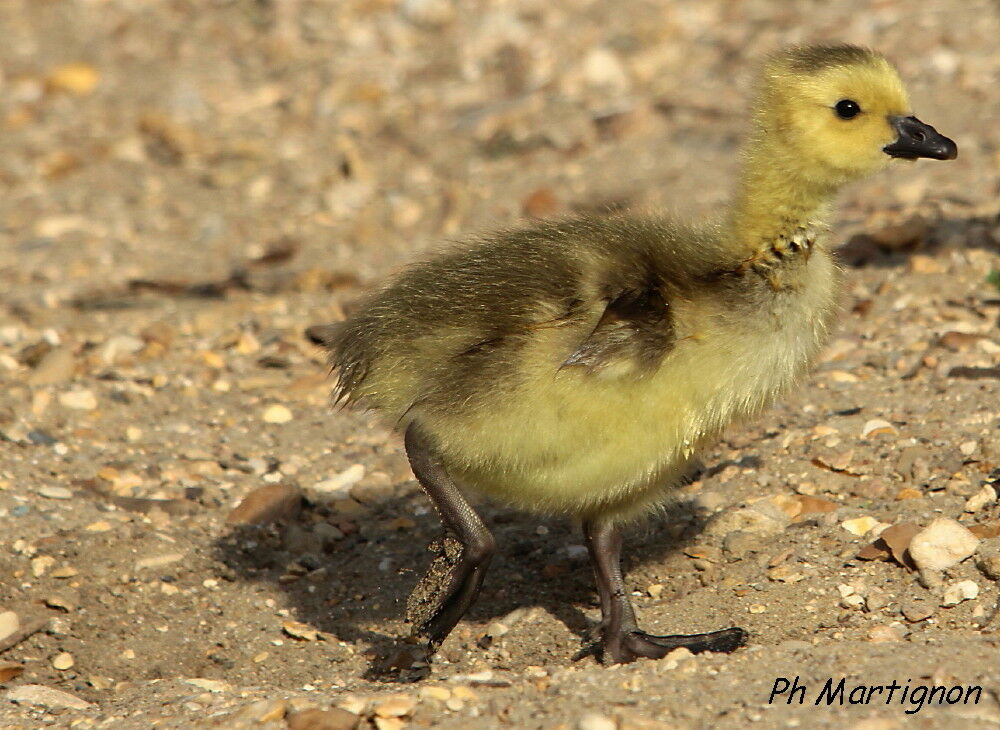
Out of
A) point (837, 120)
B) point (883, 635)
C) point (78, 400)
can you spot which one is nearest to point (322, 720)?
point (883, 635)

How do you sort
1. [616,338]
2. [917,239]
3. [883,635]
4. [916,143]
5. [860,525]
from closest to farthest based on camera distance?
[616,338], [883,635], [916,143], [860,525], [917,239]

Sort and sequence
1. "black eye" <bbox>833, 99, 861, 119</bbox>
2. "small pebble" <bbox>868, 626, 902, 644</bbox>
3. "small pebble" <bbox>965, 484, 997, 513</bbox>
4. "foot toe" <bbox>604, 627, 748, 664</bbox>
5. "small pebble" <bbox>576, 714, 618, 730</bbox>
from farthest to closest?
"small pebble" <bbox>965, 484, 997, 513</bbox>, "black eye" <bbox>833, 99, 861, 119</bbox>, "foot toe" <bbox>604, 627, 748, 664</bbox>, "small pebble" <bbox>868, 626, 902, 644</bbox>, "small pebble" <bbox>576, 714, 618, 730</bbox>

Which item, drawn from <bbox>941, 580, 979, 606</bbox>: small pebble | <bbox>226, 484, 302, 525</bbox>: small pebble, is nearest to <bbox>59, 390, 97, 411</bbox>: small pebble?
<bbox>226, 484, 302, 525</bbox>: small pebble

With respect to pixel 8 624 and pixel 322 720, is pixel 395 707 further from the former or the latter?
pixel 8 624

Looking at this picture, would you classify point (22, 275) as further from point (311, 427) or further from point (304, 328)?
point (311, 427)

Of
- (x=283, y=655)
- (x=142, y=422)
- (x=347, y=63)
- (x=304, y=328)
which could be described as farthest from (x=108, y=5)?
(x=283, y=655)

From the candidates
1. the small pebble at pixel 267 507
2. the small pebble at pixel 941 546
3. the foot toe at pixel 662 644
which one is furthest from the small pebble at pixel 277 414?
the small pebble at pixel 941 546

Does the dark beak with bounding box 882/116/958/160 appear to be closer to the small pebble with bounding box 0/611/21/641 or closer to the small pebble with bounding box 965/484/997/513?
the small pebble with bounding box 965/484/997/513
